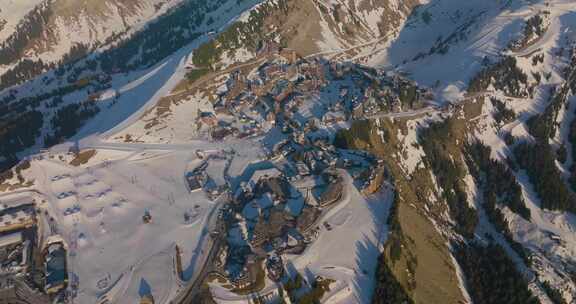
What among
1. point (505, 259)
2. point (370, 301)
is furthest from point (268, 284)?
point (505, 259)

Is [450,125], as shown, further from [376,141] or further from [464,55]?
[464,55]

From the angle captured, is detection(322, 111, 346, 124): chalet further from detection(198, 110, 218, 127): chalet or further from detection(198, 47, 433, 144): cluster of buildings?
detection(198, 110, 218, 127): chalet

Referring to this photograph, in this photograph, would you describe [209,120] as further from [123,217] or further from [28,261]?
[28,261]

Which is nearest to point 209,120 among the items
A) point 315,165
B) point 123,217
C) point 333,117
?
point 333,117

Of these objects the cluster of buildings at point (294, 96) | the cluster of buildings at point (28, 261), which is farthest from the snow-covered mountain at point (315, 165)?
the cluster of buildings at point (28, 261)

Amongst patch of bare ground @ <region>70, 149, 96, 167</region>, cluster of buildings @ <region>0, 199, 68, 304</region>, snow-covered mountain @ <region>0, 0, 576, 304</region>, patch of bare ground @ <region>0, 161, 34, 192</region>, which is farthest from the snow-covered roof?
patch of bare ground @ <region>70, 149, 96, 167</region>

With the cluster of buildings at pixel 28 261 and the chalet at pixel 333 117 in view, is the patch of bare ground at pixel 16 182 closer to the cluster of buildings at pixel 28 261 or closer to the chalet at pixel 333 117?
the cluster of buildings at pixel 28 261
